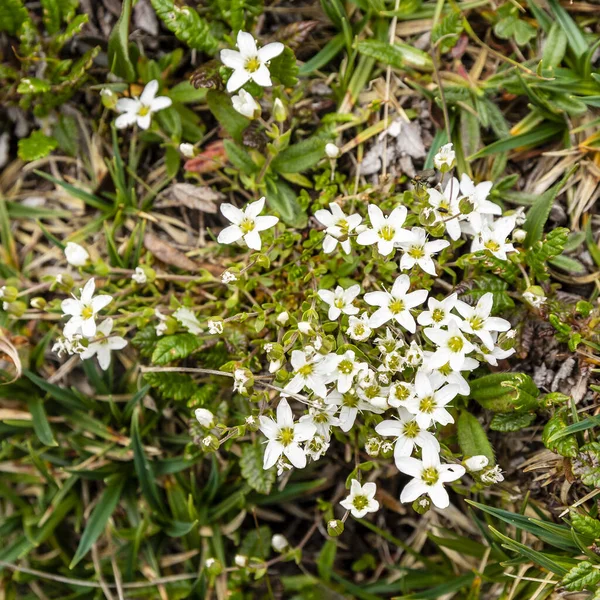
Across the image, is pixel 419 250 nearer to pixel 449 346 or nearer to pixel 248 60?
pixel 449 346

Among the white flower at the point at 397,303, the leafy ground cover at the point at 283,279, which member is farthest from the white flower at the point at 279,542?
the white flower at the point at 397,303

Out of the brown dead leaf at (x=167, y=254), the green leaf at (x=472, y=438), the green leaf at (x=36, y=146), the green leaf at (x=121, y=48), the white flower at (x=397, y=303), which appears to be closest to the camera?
the white flower at (x=397, y=303)

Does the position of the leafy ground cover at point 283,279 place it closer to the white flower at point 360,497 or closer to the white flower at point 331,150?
the white flower at point 360,497

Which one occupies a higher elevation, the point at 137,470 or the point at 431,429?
the point at 431,429

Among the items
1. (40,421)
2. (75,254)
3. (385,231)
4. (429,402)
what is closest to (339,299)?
(385,231)

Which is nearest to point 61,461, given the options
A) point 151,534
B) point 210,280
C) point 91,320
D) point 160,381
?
point 151,534

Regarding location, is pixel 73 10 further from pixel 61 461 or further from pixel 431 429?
pixel 431 429
